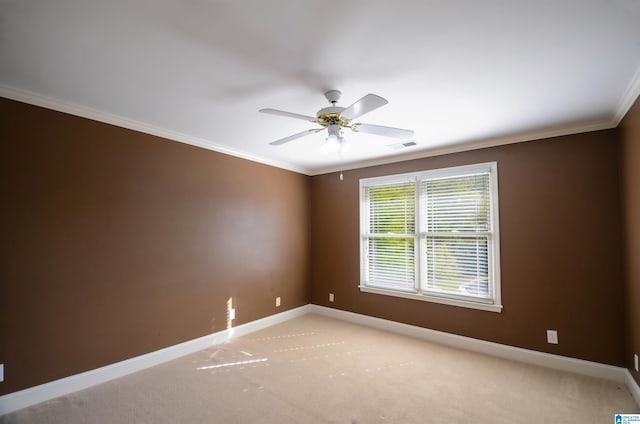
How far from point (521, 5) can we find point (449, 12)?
33 centimetres

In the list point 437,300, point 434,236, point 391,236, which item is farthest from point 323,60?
point 437,300

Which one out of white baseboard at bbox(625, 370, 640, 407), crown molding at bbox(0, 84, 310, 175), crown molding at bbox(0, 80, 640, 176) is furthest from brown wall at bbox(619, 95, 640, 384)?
crown molding at bbox(0, 84, 310, 175)

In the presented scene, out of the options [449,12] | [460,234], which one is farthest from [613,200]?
[449,12]

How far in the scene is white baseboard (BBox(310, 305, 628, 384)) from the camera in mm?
2770

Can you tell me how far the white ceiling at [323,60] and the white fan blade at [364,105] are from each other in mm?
264

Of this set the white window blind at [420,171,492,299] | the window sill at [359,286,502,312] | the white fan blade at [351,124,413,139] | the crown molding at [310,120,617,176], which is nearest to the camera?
the white fan blade at [351,124,413,139]

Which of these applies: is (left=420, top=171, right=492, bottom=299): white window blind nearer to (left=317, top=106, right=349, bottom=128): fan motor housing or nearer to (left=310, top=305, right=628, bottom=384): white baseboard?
(left=310, top=305, right=628, bottom=384): white baseboard

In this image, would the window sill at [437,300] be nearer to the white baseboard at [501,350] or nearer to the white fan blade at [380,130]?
the white baseboard at [501,350]

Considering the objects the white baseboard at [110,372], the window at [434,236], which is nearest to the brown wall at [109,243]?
the white baseboard at [110,372]

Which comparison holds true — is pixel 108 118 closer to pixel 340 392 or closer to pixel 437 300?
pixel 340 392

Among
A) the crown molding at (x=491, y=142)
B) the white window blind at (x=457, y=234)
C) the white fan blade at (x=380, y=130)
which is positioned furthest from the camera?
the white window blind at (x=457, y=234)

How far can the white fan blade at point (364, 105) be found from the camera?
1.74 metres

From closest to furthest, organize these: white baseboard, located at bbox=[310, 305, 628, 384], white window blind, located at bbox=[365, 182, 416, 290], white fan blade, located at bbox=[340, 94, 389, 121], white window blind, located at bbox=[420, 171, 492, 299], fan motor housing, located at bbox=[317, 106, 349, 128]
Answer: white fan blade, located at bbox=[340, 94, 389, 121] < fan motor housing, located at bbox=[317, 106, 349, 128] < white baseboard, located at bbox=[310, 305, 628, 384] < white window blind, located at bbox=[420, 171, 492, 299] < white window blind, located at bbox=[365, 182, 416, 290]

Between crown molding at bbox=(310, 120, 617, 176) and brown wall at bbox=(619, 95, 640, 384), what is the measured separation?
0.74 feet
